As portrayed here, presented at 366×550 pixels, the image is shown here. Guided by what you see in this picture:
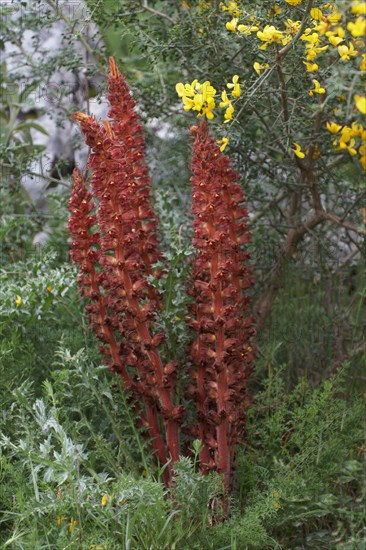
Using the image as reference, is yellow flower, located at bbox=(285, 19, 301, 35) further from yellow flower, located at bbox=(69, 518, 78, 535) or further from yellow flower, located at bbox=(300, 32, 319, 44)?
yellow flower, located at bbox=(69, 518, 78, 535)

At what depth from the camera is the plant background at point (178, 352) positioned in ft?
8.04

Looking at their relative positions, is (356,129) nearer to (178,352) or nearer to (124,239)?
(124,239)

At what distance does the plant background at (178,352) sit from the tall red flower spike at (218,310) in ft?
0.41

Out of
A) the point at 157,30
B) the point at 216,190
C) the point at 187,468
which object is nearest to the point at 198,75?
the point at 157,30

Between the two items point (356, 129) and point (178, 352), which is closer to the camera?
point (356, 129)

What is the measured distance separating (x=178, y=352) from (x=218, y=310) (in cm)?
46

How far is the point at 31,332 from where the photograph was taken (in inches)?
131

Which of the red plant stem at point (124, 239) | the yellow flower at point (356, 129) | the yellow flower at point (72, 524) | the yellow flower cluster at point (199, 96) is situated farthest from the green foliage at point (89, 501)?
the yellow flower at point (356, 129)

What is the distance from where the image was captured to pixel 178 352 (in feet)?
10.1

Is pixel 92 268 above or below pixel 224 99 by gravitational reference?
below

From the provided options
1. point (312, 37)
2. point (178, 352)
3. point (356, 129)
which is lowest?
point (178, 352)

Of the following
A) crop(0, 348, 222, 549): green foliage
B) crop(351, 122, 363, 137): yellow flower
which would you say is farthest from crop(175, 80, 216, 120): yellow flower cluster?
crop(0, 348, 222, 549): green foliage

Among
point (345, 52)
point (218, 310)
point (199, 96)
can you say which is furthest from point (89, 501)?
point (345, 52)

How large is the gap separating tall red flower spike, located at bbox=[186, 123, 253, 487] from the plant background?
0.13 meters
